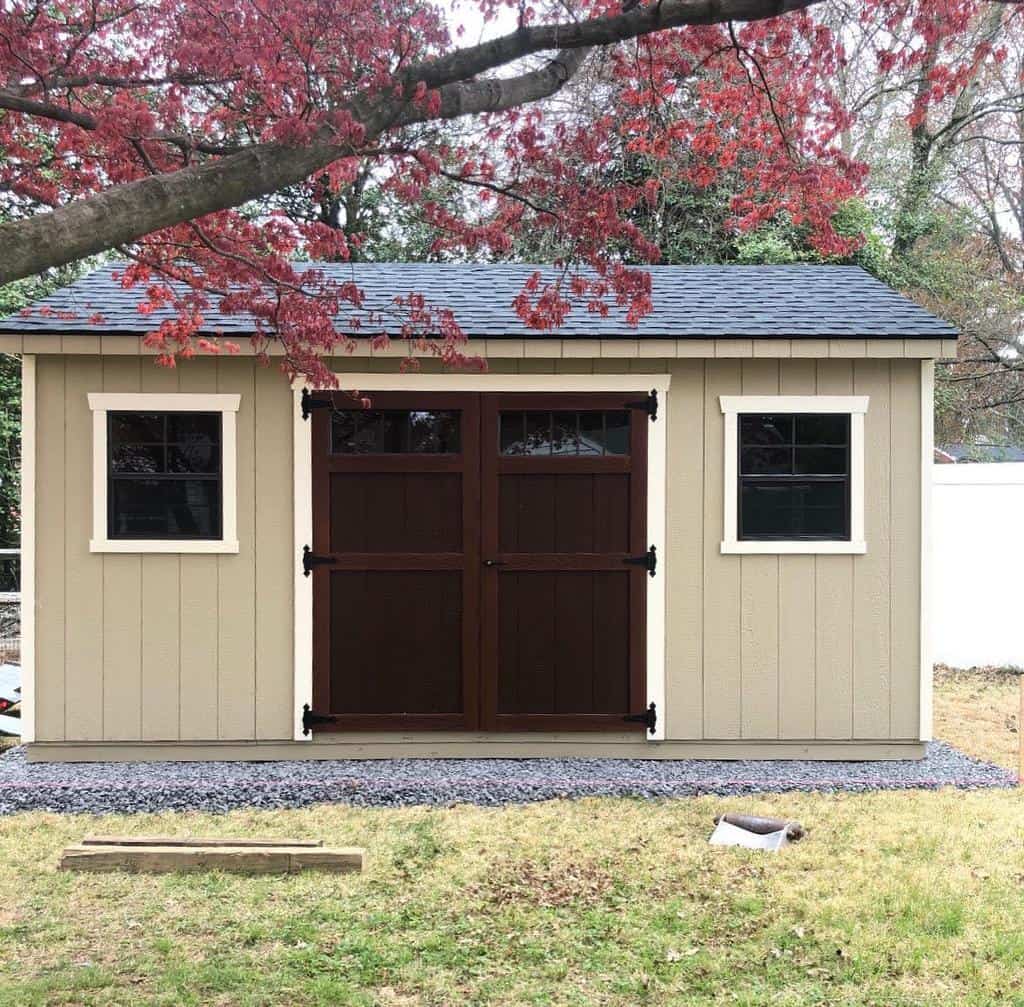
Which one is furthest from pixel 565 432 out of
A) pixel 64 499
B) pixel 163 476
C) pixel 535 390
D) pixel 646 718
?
pixel 64 499

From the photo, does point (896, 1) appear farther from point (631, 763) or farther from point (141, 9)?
point (631, 763)

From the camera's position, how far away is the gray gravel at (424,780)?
5.66 metres

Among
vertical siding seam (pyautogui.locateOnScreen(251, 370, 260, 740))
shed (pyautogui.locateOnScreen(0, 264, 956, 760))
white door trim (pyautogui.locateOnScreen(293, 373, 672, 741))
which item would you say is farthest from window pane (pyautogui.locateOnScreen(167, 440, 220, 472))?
white door trim (pyautogui.locateOnScreen(293, 373, 672, 741))

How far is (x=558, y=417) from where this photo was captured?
6543 mm

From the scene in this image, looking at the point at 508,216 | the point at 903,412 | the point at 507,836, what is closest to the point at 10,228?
the point at 508,216

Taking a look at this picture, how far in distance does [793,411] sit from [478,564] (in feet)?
7.02

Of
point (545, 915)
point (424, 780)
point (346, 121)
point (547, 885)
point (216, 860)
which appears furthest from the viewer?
point (424, 780)

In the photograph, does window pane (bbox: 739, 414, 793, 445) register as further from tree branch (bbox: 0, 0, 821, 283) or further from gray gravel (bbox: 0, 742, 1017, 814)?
tree branch (bbox: 0, 0, 821, 283)

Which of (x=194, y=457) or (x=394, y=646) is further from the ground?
(x=194, y=457)

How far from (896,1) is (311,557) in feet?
14.0

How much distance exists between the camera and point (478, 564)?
21.3 feet

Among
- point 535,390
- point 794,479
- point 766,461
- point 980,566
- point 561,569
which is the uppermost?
point 535,390

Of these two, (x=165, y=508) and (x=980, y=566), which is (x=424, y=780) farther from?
(x=980, y=566)

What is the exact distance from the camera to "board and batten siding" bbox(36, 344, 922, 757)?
252 inches
